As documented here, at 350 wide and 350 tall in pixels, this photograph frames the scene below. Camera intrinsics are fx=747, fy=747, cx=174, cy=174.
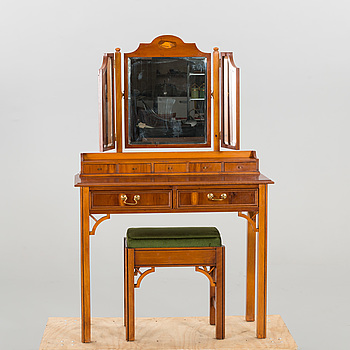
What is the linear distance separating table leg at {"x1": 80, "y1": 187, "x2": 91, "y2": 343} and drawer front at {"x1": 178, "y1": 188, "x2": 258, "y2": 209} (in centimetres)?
57

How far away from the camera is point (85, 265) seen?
4598 millimetres

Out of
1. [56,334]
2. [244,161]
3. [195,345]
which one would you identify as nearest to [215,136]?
[244,161]

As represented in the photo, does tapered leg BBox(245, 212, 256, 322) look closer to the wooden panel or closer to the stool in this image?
the stool

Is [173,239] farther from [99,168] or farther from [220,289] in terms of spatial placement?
[99,168]

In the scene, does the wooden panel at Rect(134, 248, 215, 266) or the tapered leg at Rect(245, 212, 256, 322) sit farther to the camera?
the tapered leg at Rect(245, 212, 256, 322)

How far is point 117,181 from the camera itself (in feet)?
15.0

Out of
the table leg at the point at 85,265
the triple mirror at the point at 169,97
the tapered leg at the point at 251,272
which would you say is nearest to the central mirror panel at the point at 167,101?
the triple mirror at the point at 169,97

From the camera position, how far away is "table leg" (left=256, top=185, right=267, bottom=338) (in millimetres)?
4605

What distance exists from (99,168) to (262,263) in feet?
3.87

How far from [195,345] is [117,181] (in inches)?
44.9

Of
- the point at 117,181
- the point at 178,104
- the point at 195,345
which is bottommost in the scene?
the point at 195,345

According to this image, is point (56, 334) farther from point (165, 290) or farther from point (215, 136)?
point (215, 136)

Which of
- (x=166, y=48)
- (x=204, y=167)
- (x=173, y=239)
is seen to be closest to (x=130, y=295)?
(x=173, y=239)

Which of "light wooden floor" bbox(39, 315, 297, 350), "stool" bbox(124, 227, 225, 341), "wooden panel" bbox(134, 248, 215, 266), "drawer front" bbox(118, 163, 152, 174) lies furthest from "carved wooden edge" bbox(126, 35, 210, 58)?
"light wooden floor" bbox(39, 315, 297, 350)
